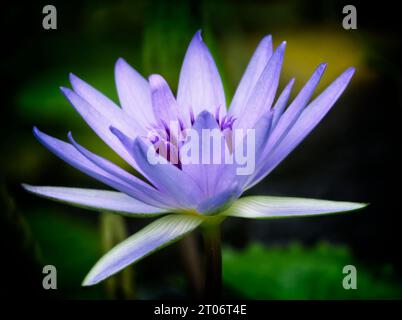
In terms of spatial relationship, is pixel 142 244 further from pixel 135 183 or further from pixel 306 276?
pixel 306 276

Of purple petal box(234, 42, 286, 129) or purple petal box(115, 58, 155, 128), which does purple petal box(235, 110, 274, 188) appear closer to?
purple petal box(234, 42, 286, 129)

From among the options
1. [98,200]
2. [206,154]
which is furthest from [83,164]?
[206,154]

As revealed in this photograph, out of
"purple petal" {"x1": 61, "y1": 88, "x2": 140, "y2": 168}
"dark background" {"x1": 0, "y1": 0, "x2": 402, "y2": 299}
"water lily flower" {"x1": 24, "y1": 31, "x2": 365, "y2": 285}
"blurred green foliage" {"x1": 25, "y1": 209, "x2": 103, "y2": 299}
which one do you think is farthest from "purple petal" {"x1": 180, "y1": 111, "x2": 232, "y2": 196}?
"blurred green foliage" {"x1": 25, "y1": 209, "x2": 103, "y2": 299}

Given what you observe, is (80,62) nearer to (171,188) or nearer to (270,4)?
(270,4)

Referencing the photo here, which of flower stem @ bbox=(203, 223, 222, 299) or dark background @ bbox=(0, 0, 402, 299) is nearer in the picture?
flower stem @ bbox=(203, 223, 222, 299)

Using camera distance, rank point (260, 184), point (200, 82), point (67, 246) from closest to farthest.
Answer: point (200, 82) → point (67, 246) → point (260, 184)

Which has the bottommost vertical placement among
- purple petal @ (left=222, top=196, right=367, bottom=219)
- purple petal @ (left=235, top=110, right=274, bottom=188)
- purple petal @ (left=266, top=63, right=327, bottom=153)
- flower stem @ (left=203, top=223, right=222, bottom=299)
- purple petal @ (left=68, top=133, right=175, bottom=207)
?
flower stem @ (left=203, top=223, right=222, bottom=299)
